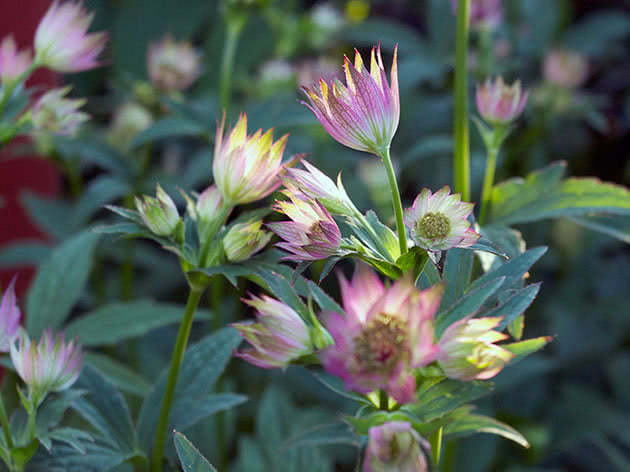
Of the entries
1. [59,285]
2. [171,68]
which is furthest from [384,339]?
[171,68]

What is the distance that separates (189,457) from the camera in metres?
0.52

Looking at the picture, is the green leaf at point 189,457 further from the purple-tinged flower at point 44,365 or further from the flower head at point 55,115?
the flower head at point 55,115

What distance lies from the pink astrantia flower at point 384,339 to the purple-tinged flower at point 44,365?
10.9 inches

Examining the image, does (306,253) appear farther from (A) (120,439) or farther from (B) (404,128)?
(B) (404,128)

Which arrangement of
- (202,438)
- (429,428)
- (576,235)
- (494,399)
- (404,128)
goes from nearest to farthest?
(429,428)
(202,438)
(494,399)
(576,235)
(404,128)

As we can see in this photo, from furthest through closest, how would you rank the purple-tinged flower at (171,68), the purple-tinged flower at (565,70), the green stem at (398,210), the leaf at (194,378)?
the purple-tinged flower at (565,70)
the purple-tinged flower at (171,68)
the leaf at (194,378)
the green stem at (398,210)

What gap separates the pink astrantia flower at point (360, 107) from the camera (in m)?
0.55

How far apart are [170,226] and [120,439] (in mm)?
255

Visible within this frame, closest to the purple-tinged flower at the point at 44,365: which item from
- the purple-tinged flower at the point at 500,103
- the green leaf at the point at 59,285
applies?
the green leaf at the point at 59,285

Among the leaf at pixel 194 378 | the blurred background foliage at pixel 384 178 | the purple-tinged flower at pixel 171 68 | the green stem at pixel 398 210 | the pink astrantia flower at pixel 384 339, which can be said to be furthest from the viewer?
the purple-tinged flower at pixel 171 68

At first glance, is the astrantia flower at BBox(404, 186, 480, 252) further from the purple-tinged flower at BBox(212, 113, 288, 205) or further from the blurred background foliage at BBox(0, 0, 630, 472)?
the blurred background foliage at BBox(0, 0, 630, 472)

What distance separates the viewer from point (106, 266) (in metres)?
1.92

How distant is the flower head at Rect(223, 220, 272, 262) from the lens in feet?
1.85

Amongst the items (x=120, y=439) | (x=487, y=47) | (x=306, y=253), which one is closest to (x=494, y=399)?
(x=487, y=47)
